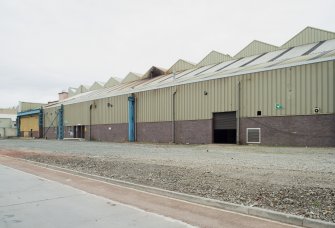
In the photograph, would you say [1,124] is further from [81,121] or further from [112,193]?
[112,193]

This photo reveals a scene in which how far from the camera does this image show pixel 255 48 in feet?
135

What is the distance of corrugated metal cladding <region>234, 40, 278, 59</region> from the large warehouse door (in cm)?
1242

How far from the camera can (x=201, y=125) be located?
32469 millimetres

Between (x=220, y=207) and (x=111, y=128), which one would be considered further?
(x=111, y=128)

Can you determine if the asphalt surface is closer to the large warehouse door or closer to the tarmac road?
the tarmac road

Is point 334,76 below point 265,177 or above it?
above

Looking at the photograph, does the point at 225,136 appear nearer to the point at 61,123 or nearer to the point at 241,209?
the point at 241,209

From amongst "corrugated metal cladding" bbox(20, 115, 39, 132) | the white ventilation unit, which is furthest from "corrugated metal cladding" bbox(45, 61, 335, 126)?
"corrugated metal cladding" bbox(20, 115, 39, 132)

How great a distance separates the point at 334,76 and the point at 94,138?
33140 millimetres

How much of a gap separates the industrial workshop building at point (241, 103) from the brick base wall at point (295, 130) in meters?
0.06

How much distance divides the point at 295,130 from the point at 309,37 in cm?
1571

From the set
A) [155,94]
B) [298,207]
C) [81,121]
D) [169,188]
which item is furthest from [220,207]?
[81,121]

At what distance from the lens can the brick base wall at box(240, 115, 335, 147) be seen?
2361cm

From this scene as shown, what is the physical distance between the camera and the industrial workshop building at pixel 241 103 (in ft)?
80.0
